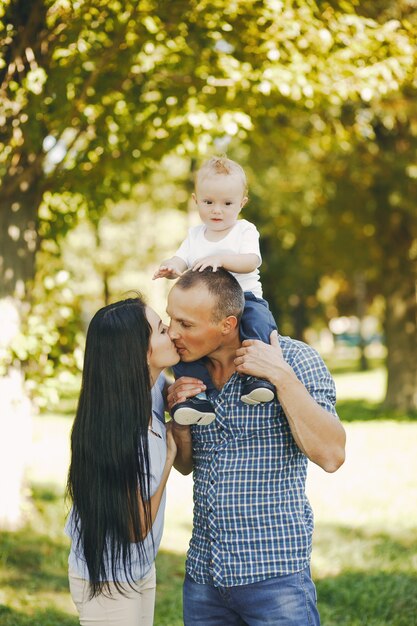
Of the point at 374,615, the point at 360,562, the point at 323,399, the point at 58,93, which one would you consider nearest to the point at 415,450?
the point at 360,562

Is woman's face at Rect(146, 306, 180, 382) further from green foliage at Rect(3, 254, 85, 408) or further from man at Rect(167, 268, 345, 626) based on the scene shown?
green foliage at Rect(3, 254, 85, 408)

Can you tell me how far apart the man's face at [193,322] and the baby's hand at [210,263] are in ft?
0.47

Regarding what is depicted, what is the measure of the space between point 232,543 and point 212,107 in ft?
17.2

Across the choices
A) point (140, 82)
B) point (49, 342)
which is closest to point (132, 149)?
point (140, 82)

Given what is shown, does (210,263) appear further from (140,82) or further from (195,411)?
(140,82)

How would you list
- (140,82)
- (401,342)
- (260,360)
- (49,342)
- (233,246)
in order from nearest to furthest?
(260,360) → (233,246) → (49,342) → (140,82) → (401,342)

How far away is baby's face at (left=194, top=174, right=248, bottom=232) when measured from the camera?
12.0 feet

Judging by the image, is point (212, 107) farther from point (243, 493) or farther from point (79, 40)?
point (243, 493)

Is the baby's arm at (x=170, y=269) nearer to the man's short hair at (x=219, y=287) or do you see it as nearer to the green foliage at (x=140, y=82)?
the man's short hair at (x=219, y=287)

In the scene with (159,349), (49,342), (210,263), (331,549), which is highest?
(210,263)

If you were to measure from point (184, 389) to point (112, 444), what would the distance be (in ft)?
1.08

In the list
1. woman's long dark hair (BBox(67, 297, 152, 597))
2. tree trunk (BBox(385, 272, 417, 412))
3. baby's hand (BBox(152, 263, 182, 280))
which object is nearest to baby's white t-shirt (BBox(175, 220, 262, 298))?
baby's hand (BBox(152, 263, 182, 280))

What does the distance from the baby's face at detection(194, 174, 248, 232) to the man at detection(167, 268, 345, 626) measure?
1.96ft

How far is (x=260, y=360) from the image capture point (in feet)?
9.72
